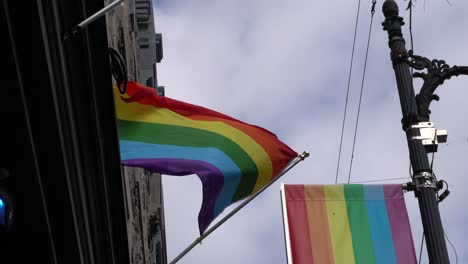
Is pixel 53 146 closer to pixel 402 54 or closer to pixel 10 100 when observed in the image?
pixel 10 100

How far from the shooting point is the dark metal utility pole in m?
7.33

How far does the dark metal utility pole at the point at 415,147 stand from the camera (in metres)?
7.33

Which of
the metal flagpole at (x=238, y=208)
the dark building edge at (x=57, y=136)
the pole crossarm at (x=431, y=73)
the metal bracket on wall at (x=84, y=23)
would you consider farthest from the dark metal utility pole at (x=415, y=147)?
the dark building edge at (x=57, y=136)

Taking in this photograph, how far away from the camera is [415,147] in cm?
791

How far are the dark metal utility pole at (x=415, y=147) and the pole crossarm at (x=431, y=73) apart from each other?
0.40 ft

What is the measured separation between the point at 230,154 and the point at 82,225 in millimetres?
1996

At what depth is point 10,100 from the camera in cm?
768

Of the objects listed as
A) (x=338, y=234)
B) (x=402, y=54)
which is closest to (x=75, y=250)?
(x=338, y=234)

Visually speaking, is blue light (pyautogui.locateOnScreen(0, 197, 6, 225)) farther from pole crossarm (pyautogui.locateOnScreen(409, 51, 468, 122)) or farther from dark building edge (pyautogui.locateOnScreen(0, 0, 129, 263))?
pole crossarm (pyautogui.locateOnScreen(409, 51, 468, 122))

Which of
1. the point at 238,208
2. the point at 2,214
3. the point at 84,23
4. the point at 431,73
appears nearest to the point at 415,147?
the point at 431,73

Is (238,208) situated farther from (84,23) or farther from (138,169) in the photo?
(138,169)

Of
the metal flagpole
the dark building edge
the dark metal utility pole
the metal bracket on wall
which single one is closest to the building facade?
the metal flagpole

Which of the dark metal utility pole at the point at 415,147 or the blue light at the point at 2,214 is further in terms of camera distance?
the dark metal utility pole at the point at 415,147

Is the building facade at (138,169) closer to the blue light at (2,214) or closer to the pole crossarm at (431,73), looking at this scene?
the pole crossarm at (431,73)
